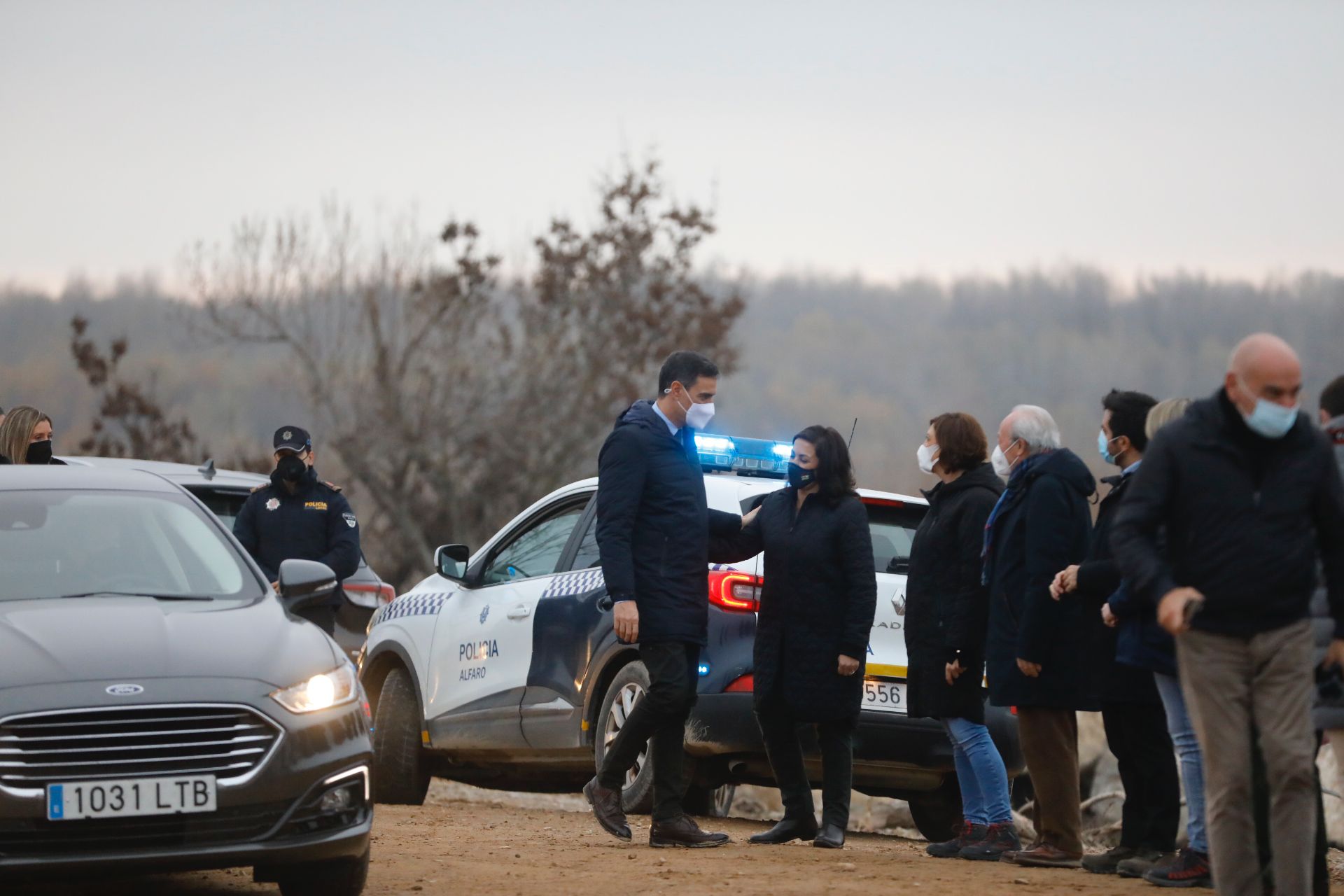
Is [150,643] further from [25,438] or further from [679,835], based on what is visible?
[25,438]

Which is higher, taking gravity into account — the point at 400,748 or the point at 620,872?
the point at 620,872

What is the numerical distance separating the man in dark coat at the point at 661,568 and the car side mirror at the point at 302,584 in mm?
1270

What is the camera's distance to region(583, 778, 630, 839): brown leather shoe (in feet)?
25.6

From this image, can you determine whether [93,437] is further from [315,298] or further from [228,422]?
[315,298]

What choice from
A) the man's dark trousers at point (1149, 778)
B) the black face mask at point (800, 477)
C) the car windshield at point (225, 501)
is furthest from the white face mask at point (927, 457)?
the car windshield at point (225, 501)

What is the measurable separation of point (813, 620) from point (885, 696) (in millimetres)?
756

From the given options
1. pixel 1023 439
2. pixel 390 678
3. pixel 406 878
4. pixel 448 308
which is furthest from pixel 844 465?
pixel 448 308

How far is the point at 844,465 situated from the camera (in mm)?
8008

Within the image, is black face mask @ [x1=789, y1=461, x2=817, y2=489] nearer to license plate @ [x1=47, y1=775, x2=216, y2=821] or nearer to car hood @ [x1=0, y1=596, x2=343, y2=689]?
car hood @ [x1=0, y1=596, x2=343, y2=689]

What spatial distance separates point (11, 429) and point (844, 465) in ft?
14.2

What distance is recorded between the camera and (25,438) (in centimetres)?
913

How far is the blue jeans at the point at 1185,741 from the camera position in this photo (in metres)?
6.77

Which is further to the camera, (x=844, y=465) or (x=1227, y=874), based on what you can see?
(x=844, y=465)

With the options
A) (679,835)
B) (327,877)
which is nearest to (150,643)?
(327,877)
